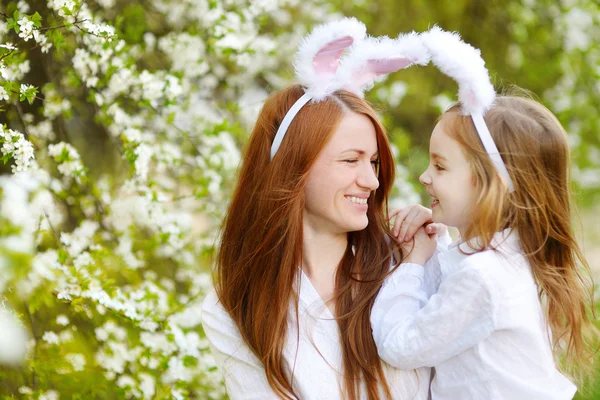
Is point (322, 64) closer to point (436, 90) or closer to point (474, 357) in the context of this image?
point (474, 357)

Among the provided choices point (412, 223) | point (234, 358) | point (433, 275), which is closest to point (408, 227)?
point (412, 223)

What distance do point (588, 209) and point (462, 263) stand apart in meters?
5.64

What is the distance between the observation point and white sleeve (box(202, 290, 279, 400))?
211 cm

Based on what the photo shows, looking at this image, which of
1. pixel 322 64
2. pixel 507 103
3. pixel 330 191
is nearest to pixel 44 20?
pixel 322 64

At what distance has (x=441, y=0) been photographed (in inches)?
239

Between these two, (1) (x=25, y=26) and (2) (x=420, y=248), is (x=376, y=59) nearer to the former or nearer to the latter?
(2) (x=420, y=248)

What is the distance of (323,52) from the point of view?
7.01ft

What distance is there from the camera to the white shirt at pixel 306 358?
2.05 m

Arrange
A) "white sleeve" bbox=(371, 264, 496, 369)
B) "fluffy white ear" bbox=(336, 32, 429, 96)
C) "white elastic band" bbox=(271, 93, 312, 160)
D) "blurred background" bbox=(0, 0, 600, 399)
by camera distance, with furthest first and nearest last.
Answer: "blurred background" bbox=(0, 0, 600, 399)
"white elastic band" bbox=(271, 93, 312, 160)
"fluffy white ear" bbox=(336, 32, 429, 96)
"white sleeve" bbox=(371, 264, 496, 369)

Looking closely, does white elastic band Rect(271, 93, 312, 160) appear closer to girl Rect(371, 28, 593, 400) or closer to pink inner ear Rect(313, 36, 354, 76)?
pink inner ear Rect(313, 36, 354, 76)

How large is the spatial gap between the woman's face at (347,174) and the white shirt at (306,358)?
236 millimetres

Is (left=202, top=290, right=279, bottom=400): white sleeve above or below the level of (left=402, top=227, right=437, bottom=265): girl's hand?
below

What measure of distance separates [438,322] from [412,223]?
1.44ft

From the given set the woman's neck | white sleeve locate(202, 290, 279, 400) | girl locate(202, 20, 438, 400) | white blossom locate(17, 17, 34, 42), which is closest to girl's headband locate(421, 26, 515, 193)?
girl locate(202, 20, 438, 400)
